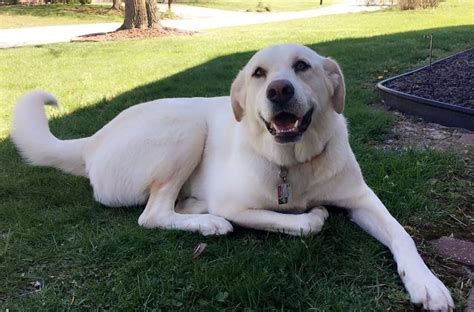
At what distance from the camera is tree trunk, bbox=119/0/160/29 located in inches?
470

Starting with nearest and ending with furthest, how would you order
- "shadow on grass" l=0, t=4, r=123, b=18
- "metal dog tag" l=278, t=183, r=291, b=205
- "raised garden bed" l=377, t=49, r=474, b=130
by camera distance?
"metal dog tag" l=278, t=183, r=291, b=205, "raised garden bed" l=377, t=49, r=474, b=130, "shadow on grass" l=0, t=4, r=123, b=18

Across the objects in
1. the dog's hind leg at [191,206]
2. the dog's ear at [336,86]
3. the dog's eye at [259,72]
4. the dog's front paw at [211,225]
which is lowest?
the dog's hind leg at [191,206]

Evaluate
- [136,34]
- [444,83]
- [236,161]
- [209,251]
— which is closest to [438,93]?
[444,83]

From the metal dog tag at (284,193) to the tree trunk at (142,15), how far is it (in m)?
10.4

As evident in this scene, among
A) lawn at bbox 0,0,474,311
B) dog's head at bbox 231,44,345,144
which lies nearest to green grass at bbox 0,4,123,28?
lawn at bbox 0,0,474,311

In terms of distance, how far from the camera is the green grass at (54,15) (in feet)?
58.6

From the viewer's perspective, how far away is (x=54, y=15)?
19.5 m

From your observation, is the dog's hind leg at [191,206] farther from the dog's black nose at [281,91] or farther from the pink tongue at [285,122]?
the dog's black nose at [281,91]

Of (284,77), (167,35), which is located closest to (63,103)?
(284,77)

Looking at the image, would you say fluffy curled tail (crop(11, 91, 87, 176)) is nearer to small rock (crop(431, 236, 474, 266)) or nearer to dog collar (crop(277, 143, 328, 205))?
dog collar (crop(277, 143, 328, 205))

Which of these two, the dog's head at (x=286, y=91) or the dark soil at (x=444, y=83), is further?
the dark soil at (x=444, y=83)

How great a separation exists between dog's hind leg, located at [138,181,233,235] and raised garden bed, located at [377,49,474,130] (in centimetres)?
246

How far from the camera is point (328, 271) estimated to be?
2160mm

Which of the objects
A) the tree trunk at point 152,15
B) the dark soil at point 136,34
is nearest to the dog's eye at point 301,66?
the dark soil at point 136,34
